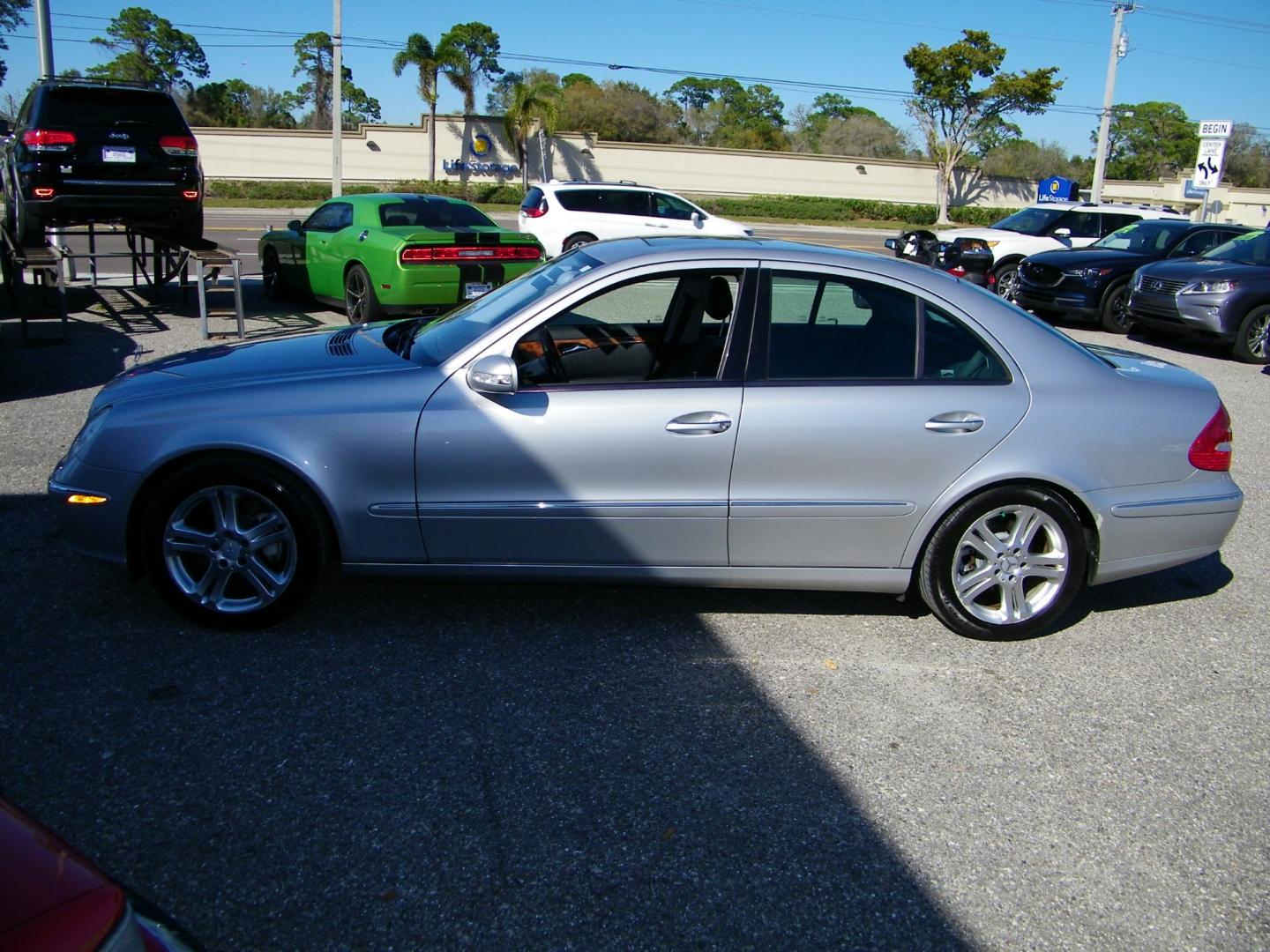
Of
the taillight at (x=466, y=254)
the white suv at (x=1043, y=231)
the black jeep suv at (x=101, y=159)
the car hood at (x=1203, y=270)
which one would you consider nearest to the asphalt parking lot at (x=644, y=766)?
the taillight at (x=466, y=254)

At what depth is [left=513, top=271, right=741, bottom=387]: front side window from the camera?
4.42 meters

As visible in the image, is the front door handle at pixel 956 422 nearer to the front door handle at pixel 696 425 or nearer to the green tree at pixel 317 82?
the front door handle at pixel 696 425

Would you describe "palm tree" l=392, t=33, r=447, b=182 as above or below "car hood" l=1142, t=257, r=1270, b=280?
above

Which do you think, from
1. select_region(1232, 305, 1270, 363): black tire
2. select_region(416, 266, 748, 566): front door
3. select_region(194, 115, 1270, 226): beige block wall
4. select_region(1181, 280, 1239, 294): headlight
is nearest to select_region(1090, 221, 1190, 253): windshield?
select_region(1181, 280, 1239, 294): headlight

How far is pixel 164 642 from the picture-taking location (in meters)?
4.25

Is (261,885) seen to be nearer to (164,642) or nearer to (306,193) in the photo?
(164,642)

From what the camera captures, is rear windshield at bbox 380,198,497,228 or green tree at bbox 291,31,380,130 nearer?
rear windshield at bbox 380,198,497,228

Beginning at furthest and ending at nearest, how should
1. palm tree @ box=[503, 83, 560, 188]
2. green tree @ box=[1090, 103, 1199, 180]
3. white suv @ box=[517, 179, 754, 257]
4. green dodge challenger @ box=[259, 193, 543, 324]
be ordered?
green tree @ box=[1090, 103, 1199, 180] → palm tree @ box=[503, 83, 560, 188] → white suv @ box=[517, 179, 754, 257] → green dodge challenger @ box=[259, 193, 543, 324]

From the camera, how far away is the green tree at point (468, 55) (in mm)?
47531

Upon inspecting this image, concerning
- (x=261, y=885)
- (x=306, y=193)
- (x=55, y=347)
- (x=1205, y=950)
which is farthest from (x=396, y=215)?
(x=306, y=193)

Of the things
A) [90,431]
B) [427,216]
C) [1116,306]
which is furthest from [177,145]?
[1116,306]

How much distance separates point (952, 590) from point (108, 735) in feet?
10.7

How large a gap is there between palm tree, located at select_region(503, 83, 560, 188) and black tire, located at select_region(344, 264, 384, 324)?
117 ft

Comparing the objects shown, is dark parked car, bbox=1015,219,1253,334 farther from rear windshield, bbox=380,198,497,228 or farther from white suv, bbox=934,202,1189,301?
rear windshield, bbox=380,198,497,228
